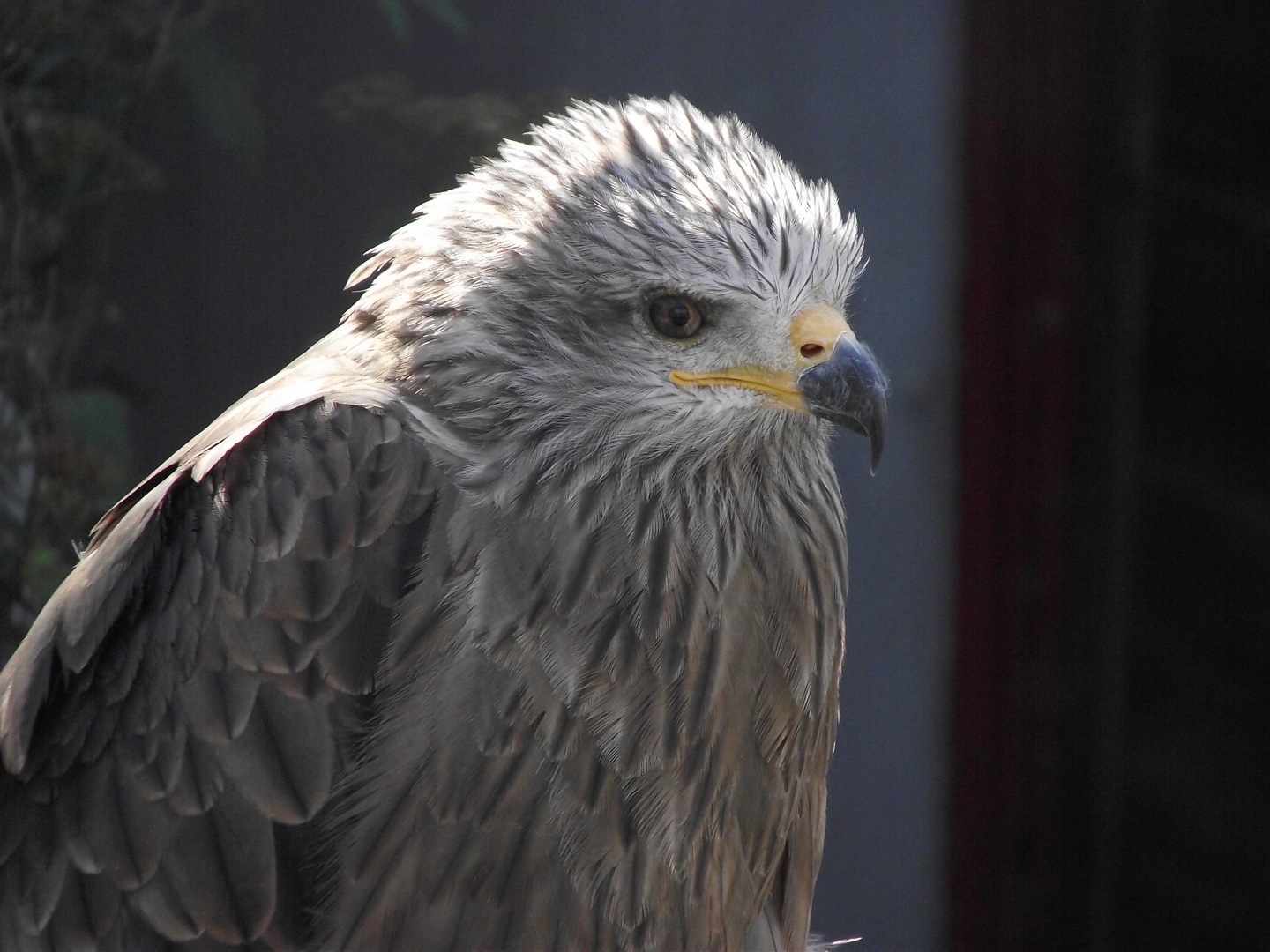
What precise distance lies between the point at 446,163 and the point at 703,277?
1.15m

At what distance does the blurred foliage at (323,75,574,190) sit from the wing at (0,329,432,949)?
1.06 metres

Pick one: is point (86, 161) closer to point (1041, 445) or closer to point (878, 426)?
point (878, 426)

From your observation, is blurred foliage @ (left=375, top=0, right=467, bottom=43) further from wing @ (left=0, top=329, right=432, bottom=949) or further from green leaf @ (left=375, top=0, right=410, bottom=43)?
wing @ (left=0, top=329, right=432, bottom=949)

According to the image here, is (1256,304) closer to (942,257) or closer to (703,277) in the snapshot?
(942,257)

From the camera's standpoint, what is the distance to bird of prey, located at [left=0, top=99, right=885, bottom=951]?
5.02ft

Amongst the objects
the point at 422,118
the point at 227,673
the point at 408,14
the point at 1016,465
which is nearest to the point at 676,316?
the point at 227,673

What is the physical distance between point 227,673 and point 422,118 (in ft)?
4.62

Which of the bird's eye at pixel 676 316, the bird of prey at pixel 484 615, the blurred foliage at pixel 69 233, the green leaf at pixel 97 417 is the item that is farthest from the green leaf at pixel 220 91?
the bird's eye at pixel 676 316

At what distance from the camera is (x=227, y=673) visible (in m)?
1.52

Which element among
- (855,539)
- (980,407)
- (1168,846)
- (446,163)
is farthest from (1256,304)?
(446,163)

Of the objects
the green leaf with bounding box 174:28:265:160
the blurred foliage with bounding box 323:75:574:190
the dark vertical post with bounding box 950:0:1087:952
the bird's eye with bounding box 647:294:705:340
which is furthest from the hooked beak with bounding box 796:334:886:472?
the dark vertical post with bounding box 950:0:1087:952

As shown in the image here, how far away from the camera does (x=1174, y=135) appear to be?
3410mm

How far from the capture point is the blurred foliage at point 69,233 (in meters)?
2.38

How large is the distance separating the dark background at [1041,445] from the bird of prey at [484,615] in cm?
122
